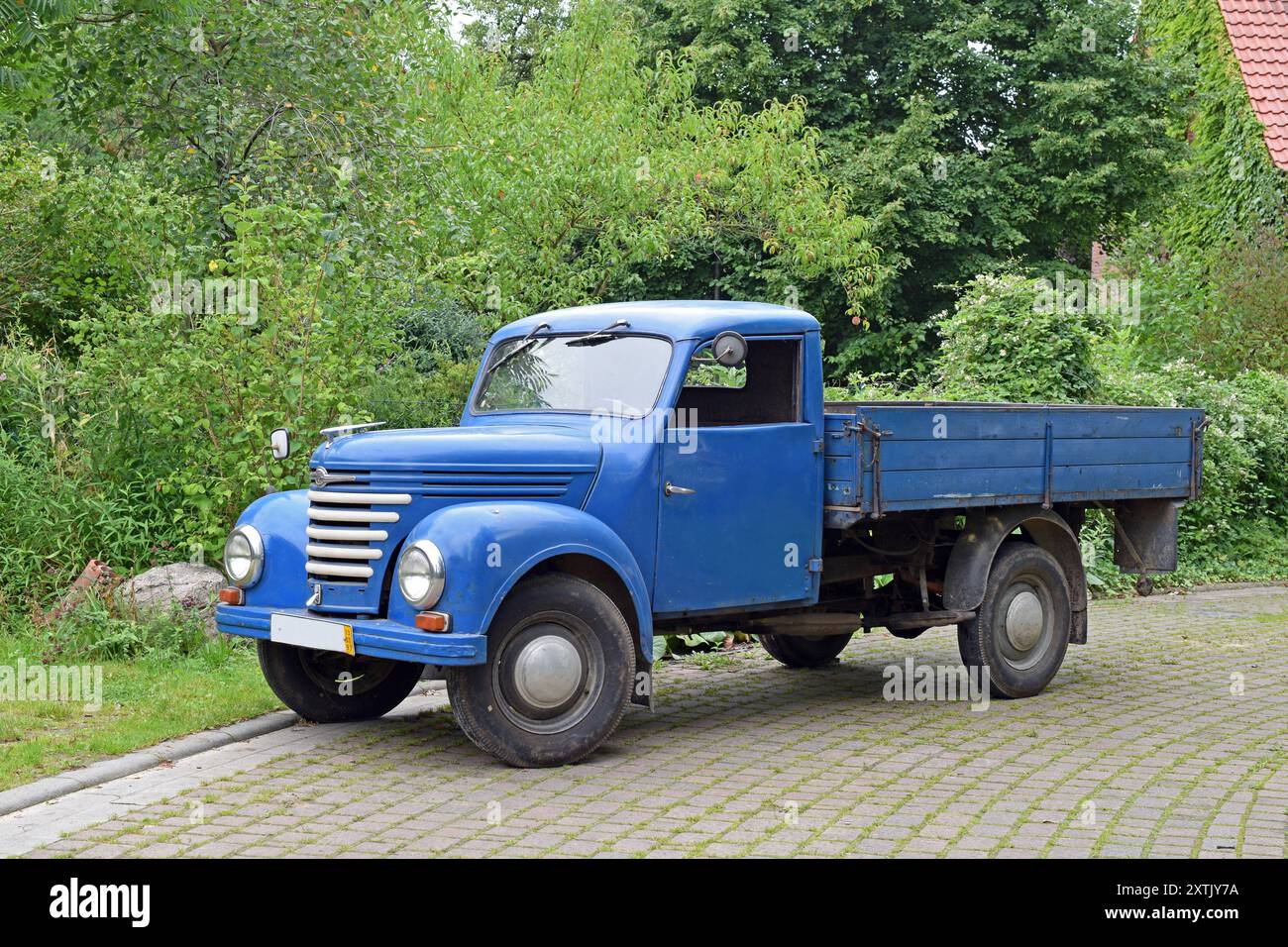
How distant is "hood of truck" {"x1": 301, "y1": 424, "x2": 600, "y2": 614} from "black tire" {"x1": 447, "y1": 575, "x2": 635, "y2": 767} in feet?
1.78

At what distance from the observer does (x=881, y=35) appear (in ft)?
94.2

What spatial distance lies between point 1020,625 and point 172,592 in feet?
17.5

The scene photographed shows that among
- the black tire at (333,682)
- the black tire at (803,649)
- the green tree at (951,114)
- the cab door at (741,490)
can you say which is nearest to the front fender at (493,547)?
the cab door at (741,490)

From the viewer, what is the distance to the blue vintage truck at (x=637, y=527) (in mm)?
6805

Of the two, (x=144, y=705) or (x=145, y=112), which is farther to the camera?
(x=145, y=112)

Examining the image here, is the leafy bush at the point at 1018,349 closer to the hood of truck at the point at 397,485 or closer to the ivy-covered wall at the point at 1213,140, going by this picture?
the hood of truck at the point at 397,485

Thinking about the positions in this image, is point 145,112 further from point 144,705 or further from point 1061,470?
point 1061,470

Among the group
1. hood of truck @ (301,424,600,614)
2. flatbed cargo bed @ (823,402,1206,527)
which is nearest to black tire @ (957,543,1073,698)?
flatbed cargo bed @ (823,402,1206,527)

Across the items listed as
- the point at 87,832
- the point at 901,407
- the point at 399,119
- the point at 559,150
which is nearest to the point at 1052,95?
the point at 559,150

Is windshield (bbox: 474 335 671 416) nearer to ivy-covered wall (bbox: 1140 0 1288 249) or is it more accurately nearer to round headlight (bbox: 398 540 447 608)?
round headlight (bbox: 398 540 447 608)

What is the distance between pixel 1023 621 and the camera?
9.10 metres

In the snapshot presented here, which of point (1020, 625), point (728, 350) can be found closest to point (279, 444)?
point (728, 350)
